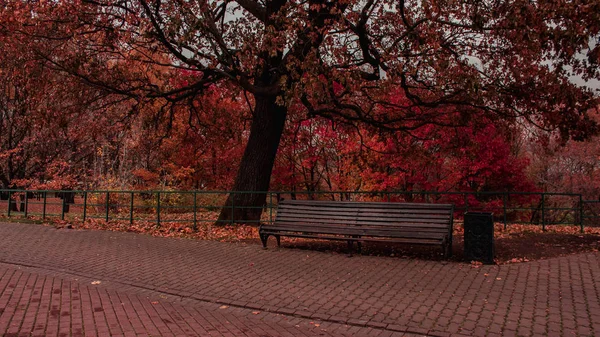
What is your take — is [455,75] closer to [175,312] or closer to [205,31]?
[205,31]

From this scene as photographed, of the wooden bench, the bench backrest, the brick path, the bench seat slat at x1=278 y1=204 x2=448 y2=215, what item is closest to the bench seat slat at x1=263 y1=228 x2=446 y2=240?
the wooden bench

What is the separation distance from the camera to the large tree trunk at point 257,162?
1304cm

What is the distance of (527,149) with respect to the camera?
1314 inches

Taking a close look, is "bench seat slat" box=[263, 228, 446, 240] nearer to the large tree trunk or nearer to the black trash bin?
the black trash bin

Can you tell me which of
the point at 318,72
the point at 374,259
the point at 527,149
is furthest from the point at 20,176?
the point at 527,149

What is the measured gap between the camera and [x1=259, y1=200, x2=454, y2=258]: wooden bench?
8328 mm

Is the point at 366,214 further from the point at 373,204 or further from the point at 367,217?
the point at 373,204

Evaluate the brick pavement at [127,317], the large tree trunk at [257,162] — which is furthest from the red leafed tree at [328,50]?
the brick pavement at [127,317]

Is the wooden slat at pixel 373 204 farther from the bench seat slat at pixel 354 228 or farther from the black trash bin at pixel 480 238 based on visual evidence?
the black trash bin at pixel 480 238

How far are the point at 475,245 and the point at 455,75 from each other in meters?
4.28

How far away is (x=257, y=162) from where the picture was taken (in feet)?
43.5

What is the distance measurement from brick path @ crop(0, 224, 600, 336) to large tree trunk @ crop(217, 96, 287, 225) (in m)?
3.27

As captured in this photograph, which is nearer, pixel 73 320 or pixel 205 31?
pixel 73 320

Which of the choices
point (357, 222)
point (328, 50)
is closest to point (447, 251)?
point (357, 222)
